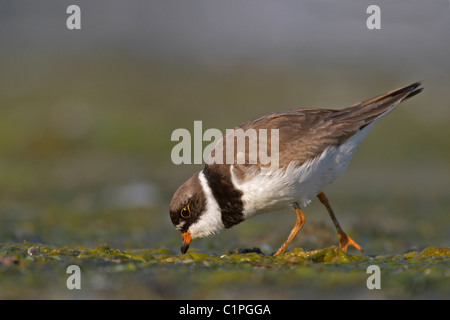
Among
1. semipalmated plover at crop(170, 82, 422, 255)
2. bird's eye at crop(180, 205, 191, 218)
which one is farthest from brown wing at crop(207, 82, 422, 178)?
bird's eye at crop(180, 205, 191, 218)

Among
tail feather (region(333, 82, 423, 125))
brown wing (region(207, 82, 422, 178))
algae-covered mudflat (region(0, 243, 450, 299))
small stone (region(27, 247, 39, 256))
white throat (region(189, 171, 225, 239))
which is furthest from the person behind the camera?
tail feather (region(333, 82, 423, 125))

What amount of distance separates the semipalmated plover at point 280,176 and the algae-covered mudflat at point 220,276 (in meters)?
0.77

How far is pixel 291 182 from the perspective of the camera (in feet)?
22.6

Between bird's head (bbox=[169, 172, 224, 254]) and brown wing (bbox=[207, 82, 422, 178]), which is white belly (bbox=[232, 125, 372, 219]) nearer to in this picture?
brown wing (bbox=[207, 82, 422, 178])

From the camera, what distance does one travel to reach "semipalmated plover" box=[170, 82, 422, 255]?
690 centimetres

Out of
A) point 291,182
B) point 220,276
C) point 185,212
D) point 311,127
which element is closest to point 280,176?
point 291,182

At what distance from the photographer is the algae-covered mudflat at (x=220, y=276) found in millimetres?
5160

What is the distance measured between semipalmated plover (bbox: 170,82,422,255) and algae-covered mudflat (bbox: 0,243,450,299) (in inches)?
30.3

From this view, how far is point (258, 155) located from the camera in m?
6.94

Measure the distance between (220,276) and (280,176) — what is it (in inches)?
66.7

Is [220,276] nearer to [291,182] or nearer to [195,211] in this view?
[291,182]

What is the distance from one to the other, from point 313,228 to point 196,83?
43.7 feet
